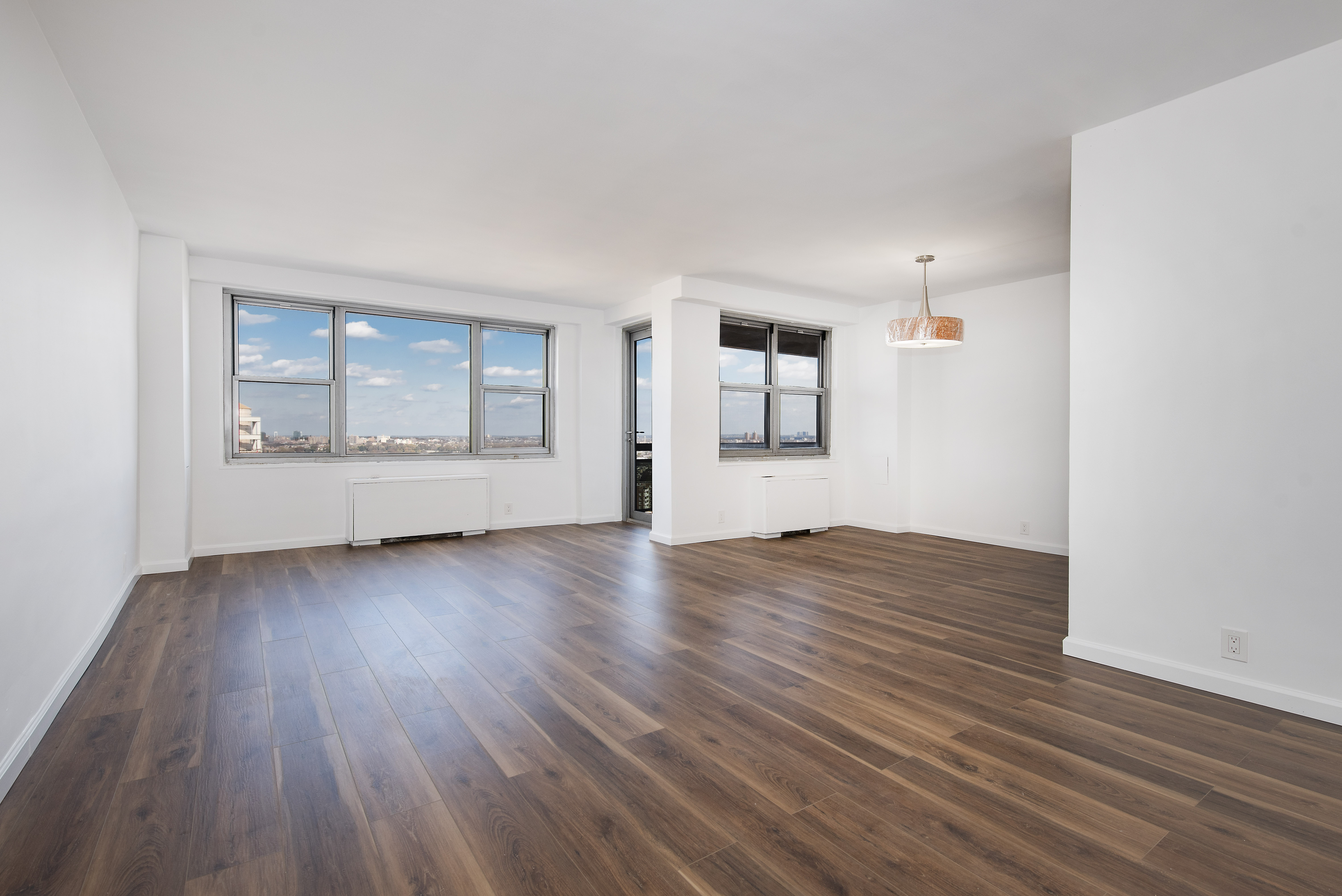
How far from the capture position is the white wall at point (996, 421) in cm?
570

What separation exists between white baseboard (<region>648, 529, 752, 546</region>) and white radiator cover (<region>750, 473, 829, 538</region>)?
165 mm

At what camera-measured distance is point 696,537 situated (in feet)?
20.2

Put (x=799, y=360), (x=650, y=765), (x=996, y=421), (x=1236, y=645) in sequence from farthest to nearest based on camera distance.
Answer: (x=799, y=360) < (x=996, y=421) < (x=1236, y=645) < (x=650, y=765)

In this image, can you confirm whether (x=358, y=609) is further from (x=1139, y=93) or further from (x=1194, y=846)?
(x=1139, y=93)

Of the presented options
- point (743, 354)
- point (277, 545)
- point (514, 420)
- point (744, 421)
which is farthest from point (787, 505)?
point (277, 545)

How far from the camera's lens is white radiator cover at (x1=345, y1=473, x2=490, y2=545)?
19.1 ft

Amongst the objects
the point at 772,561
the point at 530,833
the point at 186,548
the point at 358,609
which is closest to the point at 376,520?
the point at 186,548

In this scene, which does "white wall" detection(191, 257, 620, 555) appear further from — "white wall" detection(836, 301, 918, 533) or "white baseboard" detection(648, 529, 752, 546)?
"white wall" detection(836, 301, 918, 533)

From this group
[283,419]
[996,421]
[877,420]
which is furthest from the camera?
[877,420]

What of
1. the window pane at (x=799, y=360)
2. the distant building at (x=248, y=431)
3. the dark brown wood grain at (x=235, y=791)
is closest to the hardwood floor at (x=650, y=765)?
the dark brown wood grain at (x=235, y=791)

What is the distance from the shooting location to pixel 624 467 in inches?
298

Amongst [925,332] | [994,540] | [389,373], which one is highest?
[925,332]

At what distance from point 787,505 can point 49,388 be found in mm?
5563

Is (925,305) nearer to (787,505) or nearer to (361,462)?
(787,505)
